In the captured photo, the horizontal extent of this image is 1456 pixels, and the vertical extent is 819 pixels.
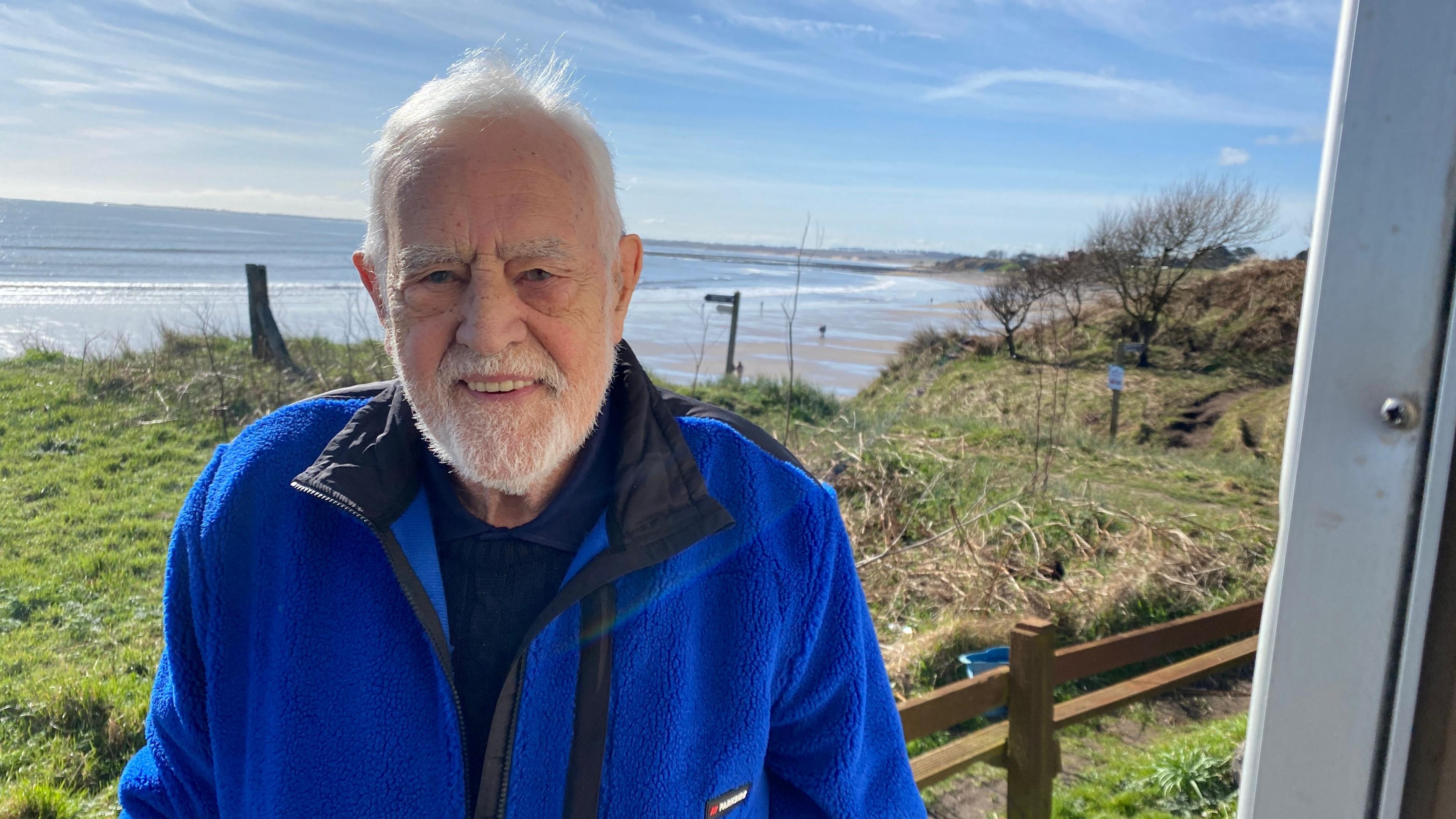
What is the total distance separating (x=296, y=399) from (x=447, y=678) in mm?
8226

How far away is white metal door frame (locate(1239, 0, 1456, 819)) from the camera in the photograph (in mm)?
602

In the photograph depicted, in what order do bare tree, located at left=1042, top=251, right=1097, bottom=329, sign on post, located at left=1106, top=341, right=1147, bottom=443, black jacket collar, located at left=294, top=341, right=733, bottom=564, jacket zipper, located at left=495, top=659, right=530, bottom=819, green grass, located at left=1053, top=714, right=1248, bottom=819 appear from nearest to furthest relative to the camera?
jacket zipper, located at left=495, top=659, right=530, bottom=819 → black jacket collar, located at left=294, top=341, right=733, bottom=564 → green grass, located at left=1053, top=714, right=1248, bottom=819 → sign on post, located at left=1106, top=341, right=1147, bottom=443 → bare tree, located at left=1042, top=251, right=1097, bottom=329

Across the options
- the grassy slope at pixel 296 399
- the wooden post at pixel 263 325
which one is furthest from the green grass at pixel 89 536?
the wooden post at pixel 263 325

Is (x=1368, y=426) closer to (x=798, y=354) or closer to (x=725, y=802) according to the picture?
(x=725, y=802)

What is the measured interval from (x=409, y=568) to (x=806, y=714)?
70 centimetres

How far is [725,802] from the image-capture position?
1.46m

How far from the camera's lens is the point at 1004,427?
13258 millimetres

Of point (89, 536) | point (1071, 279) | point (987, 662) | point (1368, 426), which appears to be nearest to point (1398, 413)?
point (1368, 426)

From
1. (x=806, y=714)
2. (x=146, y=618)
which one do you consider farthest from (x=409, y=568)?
(x=146, y=618)

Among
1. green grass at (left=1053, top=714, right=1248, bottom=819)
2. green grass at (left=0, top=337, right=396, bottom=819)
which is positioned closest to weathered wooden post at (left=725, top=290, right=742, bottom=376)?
green grass at (left=0, top=337, right=396, bottom=819)

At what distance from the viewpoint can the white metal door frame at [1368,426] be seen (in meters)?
0.60

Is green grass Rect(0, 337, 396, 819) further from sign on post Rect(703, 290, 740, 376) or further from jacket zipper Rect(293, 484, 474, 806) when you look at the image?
sign on post Rect(703, 290, 740, 376)

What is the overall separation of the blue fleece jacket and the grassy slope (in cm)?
259

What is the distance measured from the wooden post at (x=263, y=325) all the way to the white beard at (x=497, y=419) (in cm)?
922
